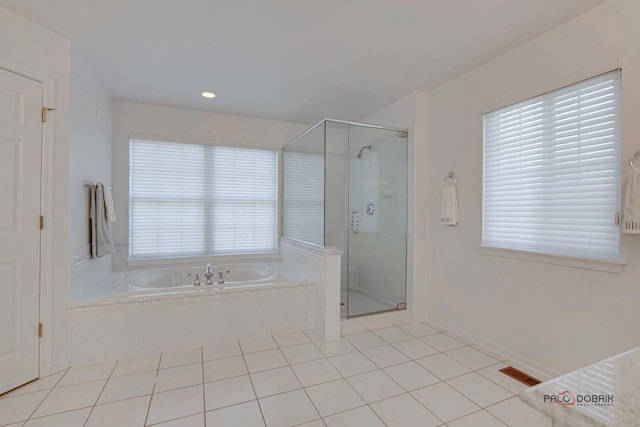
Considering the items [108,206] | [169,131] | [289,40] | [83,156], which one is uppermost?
[289,40]

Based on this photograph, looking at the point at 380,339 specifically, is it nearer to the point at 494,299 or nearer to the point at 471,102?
the point at 494,299

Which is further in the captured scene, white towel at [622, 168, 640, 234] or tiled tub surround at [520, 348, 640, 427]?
white towel at [622, 168, 640, 234]

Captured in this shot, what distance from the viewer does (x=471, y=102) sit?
263 centimetres

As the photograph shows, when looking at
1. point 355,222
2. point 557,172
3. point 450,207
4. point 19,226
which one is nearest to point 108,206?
point 19,226

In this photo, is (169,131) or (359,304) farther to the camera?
(169,131)

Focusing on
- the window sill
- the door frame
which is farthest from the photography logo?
the door frame

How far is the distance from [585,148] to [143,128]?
4.17 m

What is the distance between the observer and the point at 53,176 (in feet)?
6.85

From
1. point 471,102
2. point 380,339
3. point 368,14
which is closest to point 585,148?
point 471,102

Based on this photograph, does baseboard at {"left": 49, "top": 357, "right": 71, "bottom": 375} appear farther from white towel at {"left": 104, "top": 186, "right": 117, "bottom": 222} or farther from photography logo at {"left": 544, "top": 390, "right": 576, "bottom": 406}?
photography logo at {"left": 544, "top": 390, "right": 576, "bottom": 406}

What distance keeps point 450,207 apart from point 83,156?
329cm

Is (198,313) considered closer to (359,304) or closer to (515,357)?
(359,304)

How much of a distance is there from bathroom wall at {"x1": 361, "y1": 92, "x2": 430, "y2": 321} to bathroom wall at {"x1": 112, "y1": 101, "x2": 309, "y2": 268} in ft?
5.93

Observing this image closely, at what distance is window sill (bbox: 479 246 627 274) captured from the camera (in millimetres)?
1734
